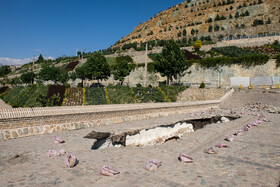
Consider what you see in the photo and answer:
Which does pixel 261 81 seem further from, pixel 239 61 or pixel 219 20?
pixel 219 20

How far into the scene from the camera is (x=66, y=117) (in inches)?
481

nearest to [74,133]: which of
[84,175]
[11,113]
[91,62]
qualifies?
[11,113]

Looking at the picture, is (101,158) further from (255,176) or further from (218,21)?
(218,21)

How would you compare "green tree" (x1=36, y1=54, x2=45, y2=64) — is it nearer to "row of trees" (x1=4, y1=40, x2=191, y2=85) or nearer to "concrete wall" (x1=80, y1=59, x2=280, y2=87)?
"row of trees" (x1=4, y1=40, x2=191, y2=85)

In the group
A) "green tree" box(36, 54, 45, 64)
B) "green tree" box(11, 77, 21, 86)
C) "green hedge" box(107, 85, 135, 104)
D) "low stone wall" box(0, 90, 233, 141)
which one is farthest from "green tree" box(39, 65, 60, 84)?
"green tree" box(36, 54, 45, 64)

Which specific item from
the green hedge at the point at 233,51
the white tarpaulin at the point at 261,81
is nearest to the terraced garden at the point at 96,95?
the white tarpaulin at the point at 261,81

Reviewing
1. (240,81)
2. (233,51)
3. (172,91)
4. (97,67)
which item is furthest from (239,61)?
(97,67)

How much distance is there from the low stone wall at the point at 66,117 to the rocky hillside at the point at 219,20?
62104 mm

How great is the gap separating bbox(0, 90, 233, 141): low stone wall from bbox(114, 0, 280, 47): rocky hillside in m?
62.1

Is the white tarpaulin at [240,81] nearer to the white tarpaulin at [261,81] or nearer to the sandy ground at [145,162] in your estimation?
the white tarpaulin at [261,81]

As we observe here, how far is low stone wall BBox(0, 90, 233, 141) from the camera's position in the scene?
9.96 meters

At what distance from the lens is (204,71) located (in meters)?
Result: 37.7

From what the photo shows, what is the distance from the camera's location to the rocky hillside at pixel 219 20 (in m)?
71.0

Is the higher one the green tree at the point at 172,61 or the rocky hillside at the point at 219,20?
the rocky hillside at the point at 219,20
